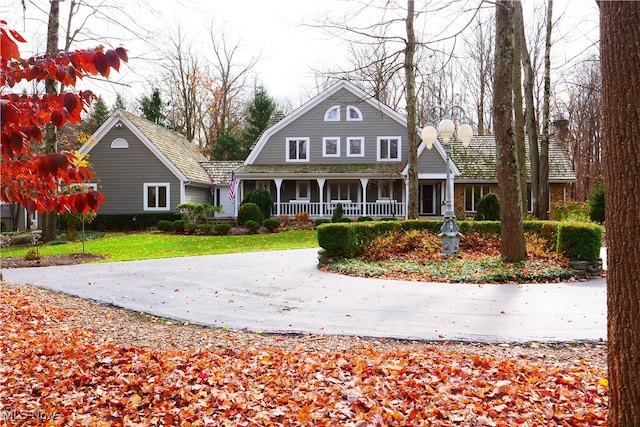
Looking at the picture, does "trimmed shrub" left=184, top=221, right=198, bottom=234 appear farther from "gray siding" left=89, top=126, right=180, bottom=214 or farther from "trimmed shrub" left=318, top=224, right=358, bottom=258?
"trimmed shrub" left=318, top=224, right=358, bottom=258

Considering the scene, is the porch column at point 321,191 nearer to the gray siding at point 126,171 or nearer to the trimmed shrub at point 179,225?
the trimmed shrub at point 179,225

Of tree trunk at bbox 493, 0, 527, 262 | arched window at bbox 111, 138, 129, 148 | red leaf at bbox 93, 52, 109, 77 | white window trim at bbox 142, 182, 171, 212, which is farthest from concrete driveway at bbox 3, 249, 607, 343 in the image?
arched window at bbox 111, 138, 129, 148

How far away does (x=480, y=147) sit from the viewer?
2967 cm

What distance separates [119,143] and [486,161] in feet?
68.1

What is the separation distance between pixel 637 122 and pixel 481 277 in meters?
8.08

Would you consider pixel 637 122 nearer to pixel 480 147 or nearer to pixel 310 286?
pixel 310 286

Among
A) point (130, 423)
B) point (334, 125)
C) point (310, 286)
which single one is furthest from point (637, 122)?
point (334, 125)

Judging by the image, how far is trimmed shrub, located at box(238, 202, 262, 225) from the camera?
24.7m

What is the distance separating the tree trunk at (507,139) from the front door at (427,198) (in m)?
18.3

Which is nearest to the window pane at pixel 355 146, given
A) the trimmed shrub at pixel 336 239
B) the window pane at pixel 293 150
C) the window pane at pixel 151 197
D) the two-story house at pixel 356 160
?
the two-story house at pixel 356 160

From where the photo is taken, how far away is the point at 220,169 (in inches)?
1258

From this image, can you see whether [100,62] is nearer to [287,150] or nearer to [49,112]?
[49,112]

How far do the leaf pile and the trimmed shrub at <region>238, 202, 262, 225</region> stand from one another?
1971 centimetres

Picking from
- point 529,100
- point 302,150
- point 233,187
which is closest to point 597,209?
point 529,100
